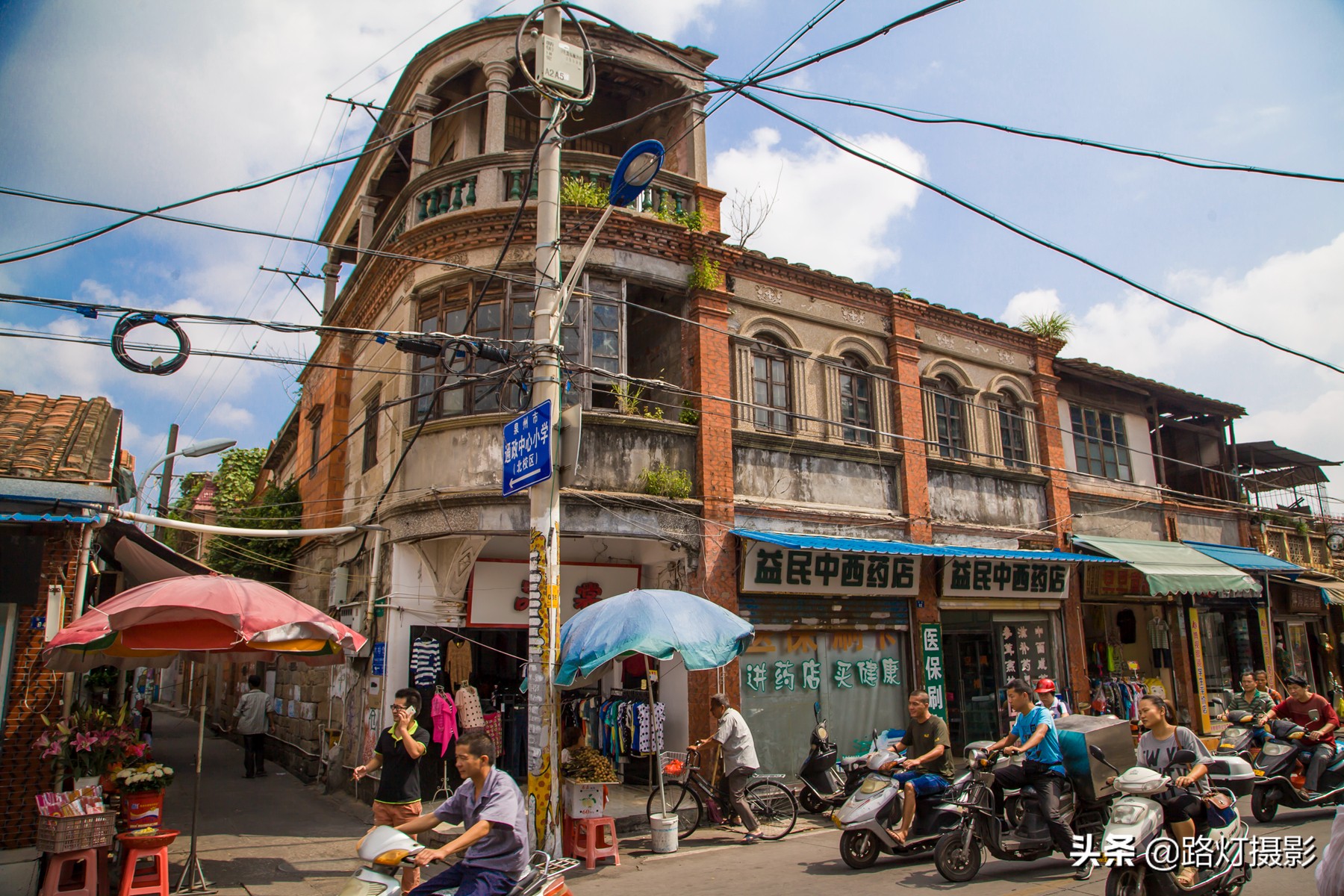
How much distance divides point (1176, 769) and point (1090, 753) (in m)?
1.21

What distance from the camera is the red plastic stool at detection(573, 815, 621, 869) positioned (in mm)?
8750

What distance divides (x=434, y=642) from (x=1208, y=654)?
60.2 feet

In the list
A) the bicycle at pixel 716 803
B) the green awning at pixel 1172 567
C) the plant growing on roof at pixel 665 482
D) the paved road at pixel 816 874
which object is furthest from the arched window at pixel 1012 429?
the bicycle at pixel 716 803

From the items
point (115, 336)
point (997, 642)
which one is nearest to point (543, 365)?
point (115, 336)

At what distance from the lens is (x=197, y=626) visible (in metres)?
8.09

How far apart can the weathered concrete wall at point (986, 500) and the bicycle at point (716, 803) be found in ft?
22.3

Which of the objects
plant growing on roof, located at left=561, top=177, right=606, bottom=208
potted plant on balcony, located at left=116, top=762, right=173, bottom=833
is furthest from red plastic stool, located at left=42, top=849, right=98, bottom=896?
plant growing on roof, located at left=561, top=177, right=606, bottom=208

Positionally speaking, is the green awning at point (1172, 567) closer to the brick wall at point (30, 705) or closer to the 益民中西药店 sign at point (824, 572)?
the 益民中西药店 sign at point (824, 572)

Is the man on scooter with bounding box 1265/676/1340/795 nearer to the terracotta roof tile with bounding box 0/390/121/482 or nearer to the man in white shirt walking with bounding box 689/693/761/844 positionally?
the man in white shirt walking with bounding box 689/693/761/844

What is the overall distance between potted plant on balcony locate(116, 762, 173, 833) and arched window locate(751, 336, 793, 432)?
30.7 ft

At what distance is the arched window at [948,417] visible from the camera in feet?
53.2

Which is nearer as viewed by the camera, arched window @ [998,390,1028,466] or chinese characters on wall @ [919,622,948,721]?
chinese characters on wall @ [919,622,948,721]

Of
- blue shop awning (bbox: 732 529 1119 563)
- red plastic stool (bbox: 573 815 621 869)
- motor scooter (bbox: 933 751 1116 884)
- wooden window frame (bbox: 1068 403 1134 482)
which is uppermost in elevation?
wooden window frame (bbox: 1068 403 1134 482)

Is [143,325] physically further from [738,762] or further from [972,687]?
[972,687]
